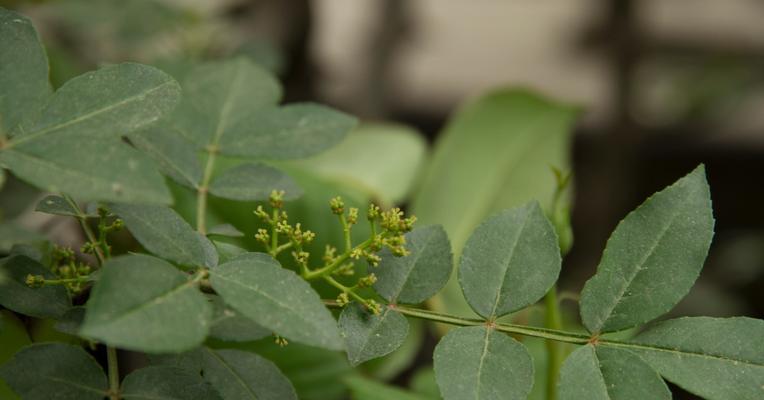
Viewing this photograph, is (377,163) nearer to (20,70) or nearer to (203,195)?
(203,195)

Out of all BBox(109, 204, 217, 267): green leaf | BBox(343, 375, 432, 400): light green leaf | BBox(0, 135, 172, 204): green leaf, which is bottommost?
BBox(343, 375, 432, 400): light green leaf

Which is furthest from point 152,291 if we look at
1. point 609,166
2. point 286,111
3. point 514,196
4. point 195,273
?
point 609,166

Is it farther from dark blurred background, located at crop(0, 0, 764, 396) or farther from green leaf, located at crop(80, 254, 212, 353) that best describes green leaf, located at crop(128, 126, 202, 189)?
dark blurred background, located at crop(0, 0, 764, 396)

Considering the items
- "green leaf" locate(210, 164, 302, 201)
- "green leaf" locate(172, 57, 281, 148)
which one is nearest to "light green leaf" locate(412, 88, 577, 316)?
"green leaf" locate(172, 57, 281, 148)

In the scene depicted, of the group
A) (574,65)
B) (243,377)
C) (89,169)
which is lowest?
(574,65)

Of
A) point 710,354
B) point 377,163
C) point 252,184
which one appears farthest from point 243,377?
point 377,163

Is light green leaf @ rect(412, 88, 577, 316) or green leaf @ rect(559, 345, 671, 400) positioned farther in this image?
light green leaf @ rect(412, 88, 577, 316)
